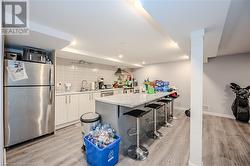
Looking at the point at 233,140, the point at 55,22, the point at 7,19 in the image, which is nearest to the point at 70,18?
the point at 55,22

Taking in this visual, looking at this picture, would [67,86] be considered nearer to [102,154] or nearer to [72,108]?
[72,108]

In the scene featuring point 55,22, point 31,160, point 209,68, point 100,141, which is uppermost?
point 55,22

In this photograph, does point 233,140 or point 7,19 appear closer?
point 7,19

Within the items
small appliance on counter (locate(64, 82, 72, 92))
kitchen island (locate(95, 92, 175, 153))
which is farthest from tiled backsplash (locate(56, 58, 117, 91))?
kitchen island (locate(95, 92, 175, 153))

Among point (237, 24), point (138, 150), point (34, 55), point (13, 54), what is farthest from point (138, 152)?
point (13, 54)

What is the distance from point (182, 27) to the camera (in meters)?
1.77

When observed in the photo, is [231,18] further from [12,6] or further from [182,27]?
[12,6]

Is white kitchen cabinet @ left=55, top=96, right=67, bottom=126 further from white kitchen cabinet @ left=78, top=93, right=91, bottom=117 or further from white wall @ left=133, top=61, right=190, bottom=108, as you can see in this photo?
white wall @ left=133, top=61, right=190, bottom=108

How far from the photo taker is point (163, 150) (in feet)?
7.16

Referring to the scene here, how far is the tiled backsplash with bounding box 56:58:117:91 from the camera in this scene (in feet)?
12.6

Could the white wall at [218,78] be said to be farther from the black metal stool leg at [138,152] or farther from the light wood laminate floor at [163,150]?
the black metal stool leg at [138,152]

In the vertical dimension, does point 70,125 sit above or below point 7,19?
below

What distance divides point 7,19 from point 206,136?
4.32m

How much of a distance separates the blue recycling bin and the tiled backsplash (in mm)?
2780
